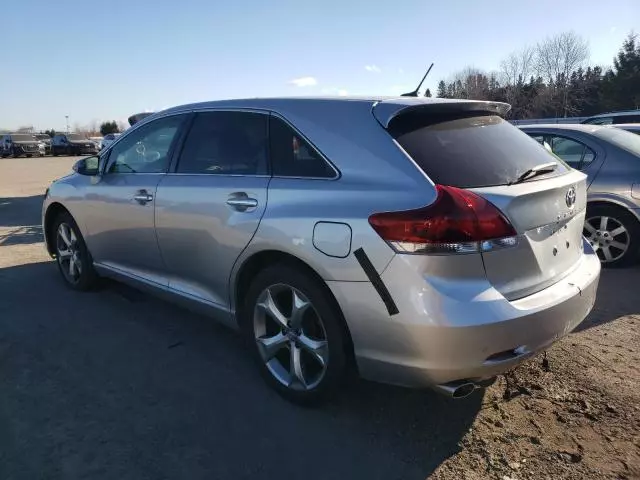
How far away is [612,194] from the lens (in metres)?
5.69

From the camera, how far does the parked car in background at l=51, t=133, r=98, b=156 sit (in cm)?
4256

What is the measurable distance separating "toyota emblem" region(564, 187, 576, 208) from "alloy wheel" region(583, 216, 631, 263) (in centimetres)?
303

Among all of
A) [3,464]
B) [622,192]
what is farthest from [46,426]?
[622,192]

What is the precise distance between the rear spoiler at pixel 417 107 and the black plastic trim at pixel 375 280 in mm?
702

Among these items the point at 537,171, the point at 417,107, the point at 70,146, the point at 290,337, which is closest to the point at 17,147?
the point at 70,146

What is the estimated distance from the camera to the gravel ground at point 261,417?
261cm

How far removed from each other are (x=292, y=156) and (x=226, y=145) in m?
0.67

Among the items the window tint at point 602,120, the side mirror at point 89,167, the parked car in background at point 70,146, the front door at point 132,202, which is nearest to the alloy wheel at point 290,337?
the front door at point 132,202

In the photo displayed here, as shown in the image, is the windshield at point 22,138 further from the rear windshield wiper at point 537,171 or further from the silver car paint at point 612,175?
the rear windshield wiper at point 537,171

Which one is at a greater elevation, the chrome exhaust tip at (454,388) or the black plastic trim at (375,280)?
the black plastic trim at (375,280)

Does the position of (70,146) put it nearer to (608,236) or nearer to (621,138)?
(621,138)

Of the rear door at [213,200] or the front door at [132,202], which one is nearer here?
the rear door at [213,200]

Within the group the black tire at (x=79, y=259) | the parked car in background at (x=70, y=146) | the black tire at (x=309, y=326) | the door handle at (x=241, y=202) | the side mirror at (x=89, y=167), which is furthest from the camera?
the parked car in background at (x=70, y=146)

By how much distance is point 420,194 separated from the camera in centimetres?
252
